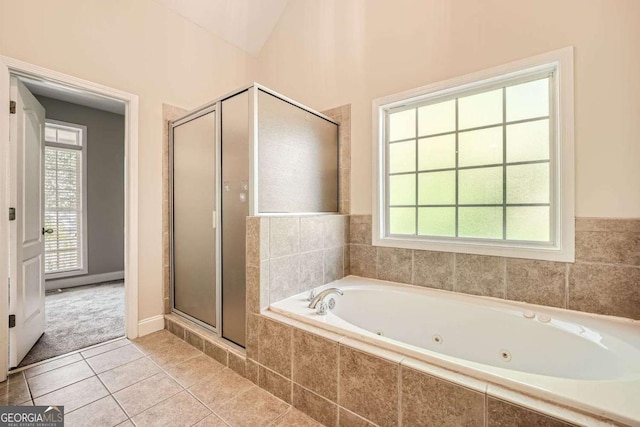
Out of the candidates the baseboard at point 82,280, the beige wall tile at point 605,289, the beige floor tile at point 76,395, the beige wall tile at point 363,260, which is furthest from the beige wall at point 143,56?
the beige wall tile at point 605,289

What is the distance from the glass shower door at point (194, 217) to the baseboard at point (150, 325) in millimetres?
156

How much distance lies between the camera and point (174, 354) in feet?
6.57

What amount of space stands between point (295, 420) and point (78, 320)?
2.52 meters

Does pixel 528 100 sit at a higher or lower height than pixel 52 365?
higher

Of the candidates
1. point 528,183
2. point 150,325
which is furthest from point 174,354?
point 528,183

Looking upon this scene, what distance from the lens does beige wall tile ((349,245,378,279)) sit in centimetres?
229

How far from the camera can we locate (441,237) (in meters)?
2.07

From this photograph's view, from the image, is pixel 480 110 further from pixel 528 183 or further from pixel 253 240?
pixel 253 240

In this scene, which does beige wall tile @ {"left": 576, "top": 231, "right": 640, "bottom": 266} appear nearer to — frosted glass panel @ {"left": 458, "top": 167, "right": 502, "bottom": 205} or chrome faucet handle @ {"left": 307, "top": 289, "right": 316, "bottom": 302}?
frosted glass panel @ {"left": 458, "top": 167, "right": 502, "bottom": 205}

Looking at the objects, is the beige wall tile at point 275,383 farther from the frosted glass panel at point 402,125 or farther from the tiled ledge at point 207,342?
the frosted glass panel at point 402,125

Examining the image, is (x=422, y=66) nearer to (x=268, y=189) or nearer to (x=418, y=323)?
(x=268, y=189)

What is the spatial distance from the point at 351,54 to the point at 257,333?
231 centimetres

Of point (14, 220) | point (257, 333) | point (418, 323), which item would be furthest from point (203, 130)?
point (418, 323)

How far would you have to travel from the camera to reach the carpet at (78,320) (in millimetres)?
2088
